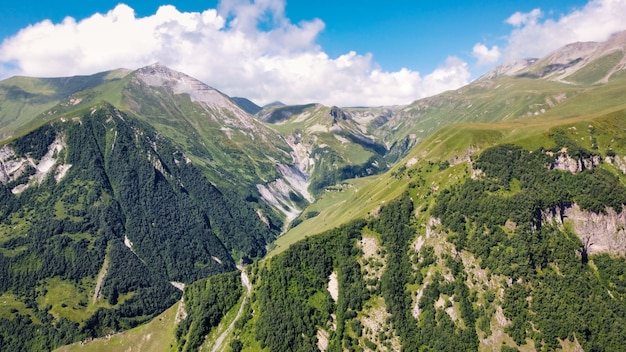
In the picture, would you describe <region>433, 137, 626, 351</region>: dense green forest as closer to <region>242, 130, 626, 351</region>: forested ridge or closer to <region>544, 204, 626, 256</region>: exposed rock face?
<region>242, 130, 626, 351</region>: forested ridge

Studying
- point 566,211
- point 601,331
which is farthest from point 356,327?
point 566,211

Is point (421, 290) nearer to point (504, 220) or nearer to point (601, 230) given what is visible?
point (504, 220)

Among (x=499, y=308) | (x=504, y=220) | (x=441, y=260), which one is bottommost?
(x=499, y=308)

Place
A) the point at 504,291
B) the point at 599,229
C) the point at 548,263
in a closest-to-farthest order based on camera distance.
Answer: the point at 504,291 < the point at 548,263 < the point at 599,229

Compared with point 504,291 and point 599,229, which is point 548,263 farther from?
point 599,229

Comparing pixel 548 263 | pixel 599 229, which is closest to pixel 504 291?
pixel 548 263

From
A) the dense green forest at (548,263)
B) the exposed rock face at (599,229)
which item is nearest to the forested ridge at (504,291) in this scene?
the dense green forest at (548,263)

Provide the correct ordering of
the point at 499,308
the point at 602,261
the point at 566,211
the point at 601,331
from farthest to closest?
the point at 566,211 → the point at 602,261 → the point at 499,308 → the point at 601,331

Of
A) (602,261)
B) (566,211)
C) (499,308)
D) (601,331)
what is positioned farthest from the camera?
(566,211)

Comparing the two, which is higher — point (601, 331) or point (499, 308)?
point (499, 308)
